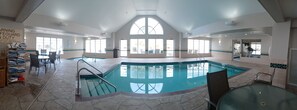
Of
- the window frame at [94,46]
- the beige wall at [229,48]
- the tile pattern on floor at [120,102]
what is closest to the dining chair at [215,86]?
the tile pattern on floor at [120,102]

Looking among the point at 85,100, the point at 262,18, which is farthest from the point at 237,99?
the point at 262,18

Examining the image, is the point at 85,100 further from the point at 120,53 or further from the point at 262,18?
the point at 120,53

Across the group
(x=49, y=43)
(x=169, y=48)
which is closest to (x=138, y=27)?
(x=169, y=48)

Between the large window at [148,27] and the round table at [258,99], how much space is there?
12.0 meters

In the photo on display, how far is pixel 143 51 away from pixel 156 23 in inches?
111

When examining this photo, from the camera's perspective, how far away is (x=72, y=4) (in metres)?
5.54

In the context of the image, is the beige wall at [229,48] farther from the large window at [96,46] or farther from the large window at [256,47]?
the large window at [96,46]

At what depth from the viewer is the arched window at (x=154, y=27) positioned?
43.9 ft

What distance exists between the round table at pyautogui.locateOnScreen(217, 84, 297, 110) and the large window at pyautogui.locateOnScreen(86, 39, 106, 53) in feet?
43.5

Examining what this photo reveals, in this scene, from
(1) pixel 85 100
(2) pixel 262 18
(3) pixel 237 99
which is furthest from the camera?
(2) pixel 262 18

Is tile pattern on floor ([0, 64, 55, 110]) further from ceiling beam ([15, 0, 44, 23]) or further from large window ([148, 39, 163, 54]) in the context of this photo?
large window ([148, 39, 163, 54])

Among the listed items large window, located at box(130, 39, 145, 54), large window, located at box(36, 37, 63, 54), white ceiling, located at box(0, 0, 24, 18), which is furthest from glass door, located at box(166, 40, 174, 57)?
white ceiling, located at box(0, 0, 24, 18)

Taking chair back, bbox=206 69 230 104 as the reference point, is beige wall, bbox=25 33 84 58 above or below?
above

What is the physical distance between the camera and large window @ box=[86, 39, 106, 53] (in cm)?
1409
